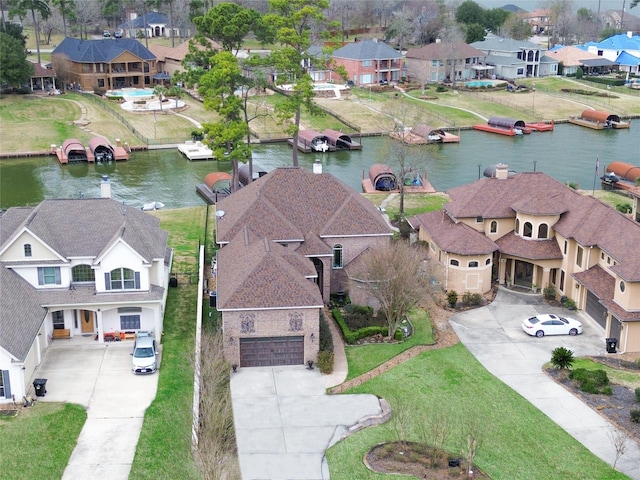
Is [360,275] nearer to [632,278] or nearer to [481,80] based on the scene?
[632,278]

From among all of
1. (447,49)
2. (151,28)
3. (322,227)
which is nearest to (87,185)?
(322,227)

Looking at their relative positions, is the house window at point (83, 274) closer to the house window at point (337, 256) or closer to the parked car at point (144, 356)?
the parked car at point (144, 356)

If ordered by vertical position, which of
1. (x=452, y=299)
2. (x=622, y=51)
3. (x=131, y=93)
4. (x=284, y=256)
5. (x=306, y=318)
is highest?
(x=622, y=51)

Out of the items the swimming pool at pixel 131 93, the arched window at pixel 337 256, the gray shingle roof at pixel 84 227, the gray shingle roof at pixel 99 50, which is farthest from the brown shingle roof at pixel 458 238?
the gray shingle roof at pixel 99 50

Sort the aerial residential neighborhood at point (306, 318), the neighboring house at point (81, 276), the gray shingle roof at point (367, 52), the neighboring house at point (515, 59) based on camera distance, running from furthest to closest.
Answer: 1. the neighboring house at point (515, 59)
2. the gray shingle roof at point (367, 52)
3. the neighboring house at point (81, 276)
4. the aerial residential neighborhood at point (306, 318)

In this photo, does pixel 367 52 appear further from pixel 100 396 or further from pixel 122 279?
pixel 100 396

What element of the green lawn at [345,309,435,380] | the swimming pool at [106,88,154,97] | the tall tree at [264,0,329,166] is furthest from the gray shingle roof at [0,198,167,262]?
the swimming pool at [106,88,154,97]

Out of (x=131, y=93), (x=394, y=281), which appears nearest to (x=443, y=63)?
(x=131, y=93)
